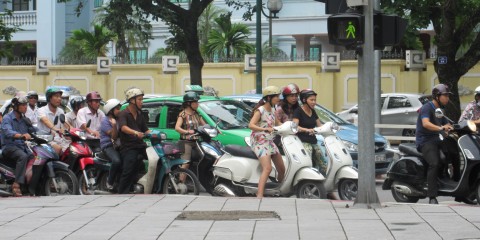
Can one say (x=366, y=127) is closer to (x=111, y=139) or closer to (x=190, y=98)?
(x=190, y=98)

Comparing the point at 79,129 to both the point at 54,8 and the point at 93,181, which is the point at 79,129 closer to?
the point at 93,181

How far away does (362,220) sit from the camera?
12586 mm

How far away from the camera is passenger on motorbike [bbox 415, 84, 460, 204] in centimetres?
1510

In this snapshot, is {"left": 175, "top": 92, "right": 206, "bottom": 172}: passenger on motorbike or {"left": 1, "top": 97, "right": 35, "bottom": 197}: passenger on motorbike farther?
{"left": 175, "top": 92, "right": 206, "bottom": 172}: passenger on motorbike

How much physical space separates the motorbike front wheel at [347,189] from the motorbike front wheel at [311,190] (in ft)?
1.13

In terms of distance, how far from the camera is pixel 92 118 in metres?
18.3

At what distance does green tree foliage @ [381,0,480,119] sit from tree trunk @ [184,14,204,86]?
506 cm

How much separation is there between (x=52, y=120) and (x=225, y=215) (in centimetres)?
570

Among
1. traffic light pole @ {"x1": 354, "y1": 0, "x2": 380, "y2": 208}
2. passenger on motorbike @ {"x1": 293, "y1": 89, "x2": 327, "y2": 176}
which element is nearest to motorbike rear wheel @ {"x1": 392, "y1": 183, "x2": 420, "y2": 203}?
passenger on motorbike @ {"x1": 293, "y1": 89, "x2": 327, "y2": 176}

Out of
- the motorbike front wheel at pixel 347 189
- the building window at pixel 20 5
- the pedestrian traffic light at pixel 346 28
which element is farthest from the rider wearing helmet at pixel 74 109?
the building window at pixel 20 5

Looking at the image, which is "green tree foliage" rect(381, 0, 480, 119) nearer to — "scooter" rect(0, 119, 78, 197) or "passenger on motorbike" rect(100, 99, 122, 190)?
"passenger on motorbike" rect(100, 99, 122, 190)

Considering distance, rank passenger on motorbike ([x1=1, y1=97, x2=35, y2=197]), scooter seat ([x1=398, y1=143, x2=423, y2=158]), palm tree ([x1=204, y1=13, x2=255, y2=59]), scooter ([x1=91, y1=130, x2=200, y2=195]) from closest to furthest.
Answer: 1. scooter seat ([x1=398, y1=143, x2=423, y2=158])
2. scooter ([x1=91, y1=130, x2=200, y2=195])
3. passenger on motorbike ([x1=1, y1=97, x2=35, y2=197])
4. palm tree ([x1=204, y1=13, x2=255, y2=59])

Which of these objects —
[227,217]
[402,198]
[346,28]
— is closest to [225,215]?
[227,217]

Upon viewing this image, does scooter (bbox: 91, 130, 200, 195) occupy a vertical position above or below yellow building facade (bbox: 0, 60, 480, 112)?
below
